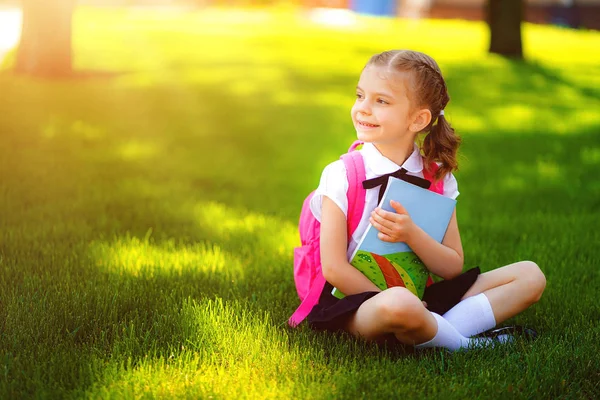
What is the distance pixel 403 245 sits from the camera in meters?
3.20

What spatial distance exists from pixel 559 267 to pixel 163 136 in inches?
185

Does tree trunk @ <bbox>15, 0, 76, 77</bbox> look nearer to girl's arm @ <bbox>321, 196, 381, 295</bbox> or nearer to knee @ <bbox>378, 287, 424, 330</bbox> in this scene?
girl's arm @ <bbox>321, 196, 381, 295</bbox>

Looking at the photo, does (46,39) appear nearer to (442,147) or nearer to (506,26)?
(506,26)

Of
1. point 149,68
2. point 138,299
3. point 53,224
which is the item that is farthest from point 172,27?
point 138,299

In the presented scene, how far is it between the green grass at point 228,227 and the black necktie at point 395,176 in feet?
1.99

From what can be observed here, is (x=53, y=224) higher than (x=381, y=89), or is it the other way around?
(x=381, y=89)

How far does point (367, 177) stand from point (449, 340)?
2.31 feet

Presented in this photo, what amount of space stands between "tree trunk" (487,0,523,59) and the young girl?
11.8 metres

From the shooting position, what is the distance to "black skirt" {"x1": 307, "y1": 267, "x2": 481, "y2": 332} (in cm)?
310

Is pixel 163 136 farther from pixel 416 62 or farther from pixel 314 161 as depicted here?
pixel 416 62

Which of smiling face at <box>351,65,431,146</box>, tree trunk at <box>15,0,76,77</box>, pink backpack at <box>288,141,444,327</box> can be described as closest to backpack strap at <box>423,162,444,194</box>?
pink backpack at <box>288,141,444,327</box>

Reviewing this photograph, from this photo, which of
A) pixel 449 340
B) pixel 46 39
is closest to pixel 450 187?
pixel 449 340

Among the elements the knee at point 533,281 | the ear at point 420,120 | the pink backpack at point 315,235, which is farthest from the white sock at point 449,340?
the ear at point 420,120

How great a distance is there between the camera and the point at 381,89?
123 inches
